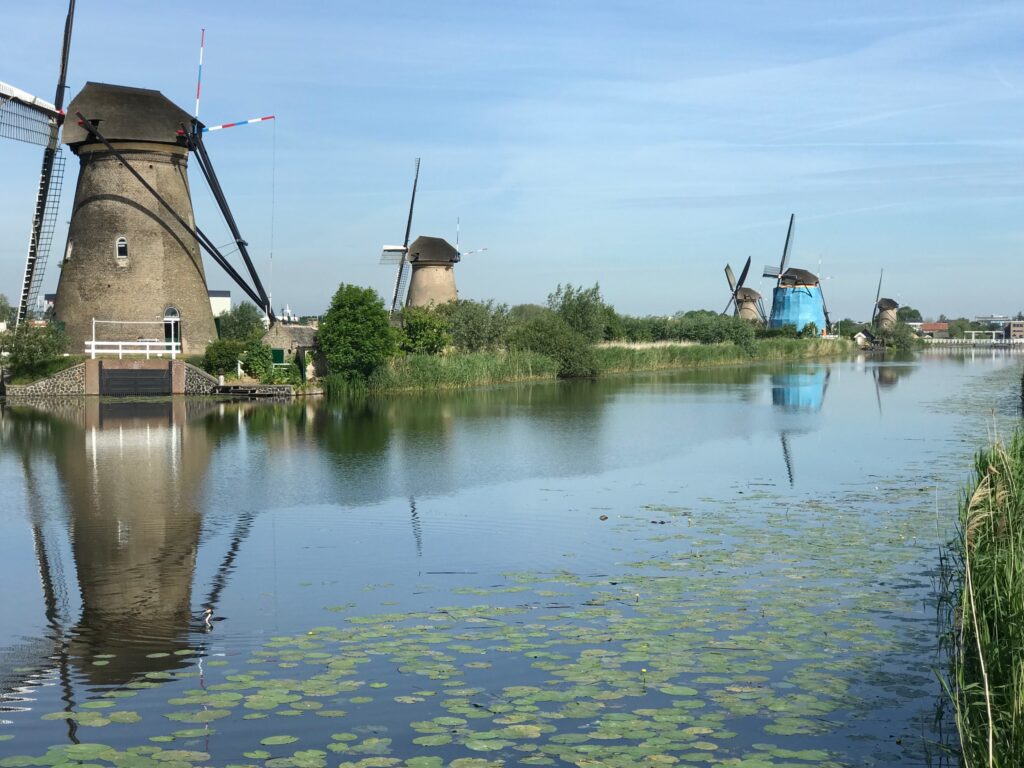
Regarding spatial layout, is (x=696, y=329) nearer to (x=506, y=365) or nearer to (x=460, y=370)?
(x=506, y=365)

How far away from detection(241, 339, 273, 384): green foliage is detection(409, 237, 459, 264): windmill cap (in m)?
19.7

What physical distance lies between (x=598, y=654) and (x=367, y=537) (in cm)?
462

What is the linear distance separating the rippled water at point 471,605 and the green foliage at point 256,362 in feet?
45.7

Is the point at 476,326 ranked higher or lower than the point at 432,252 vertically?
lower

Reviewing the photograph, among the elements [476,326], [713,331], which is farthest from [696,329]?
[476,326]

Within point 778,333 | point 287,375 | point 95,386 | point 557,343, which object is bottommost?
point 95,386

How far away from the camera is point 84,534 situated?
36.3 feet

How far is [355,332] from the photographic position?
3175 centimetres

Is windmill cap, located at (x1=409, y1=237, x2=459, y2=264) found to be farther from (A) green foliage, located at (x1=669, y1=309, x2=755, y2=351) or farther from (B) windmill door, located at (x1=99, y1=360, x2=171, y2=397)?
(B) windmill door, located at (x1=99, y1=360, x2=171, y2=397)

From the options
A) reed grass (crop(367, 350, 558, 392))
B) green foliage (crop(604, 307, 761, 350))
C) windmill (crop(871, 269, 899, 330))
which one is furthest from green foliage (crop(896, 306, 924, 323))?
reed grass (crop(367, 350, 558, 392))

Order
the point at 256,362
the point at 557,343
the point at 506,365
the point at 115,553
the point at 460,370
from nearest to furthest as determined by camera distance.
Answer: the point at 115,553 < the point at 256,362 < the point at 460,370 < the point at 506,365 < the point at 557,343

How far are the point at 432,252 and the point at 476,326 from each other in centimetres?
1245

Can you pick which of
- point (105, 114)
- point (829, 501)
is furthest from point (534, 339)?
point (829, 501)

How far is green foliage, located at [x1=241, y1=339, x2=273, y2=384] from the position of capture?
107 feet
